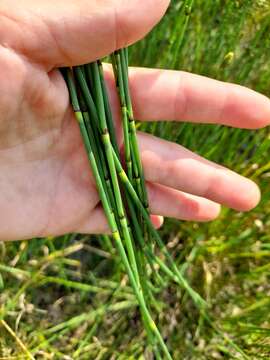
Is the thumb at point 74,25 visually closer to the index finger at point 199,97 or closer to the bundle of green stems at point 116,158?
the bundle of green stems at point 116,158

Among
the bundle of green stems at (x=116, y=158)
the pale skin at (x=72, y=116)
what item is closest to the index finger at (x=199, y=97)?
the pale skin at (x=72, y=116)

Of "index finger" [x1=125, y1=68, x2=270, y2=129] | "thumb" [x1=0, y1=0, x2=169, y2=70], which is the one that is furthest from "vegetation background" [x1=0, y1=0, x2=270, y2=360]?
"thumb" [x1=0, y1=0, x2=169, y2=70]

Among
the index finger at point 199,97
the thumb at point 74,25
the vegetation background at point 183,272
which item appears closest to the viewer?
the thumb at point 74,25

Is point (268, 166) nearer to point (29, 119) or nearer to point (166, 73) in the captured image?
point (166, 73)

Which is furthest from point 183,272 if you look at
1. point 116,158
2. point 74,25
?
point 74,25

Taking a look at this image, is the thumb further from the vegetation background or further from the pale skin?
the vegetation background

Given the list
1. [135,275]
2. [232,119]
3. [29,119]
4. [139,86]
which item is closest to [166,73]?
[139,86]

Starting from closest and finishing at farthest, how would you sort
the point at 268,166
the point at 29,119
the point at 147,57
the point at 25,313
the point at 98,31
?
the point at 98,31, the point at 29,119, the point at 268,166, the point at 147,57, the point at 25,313
